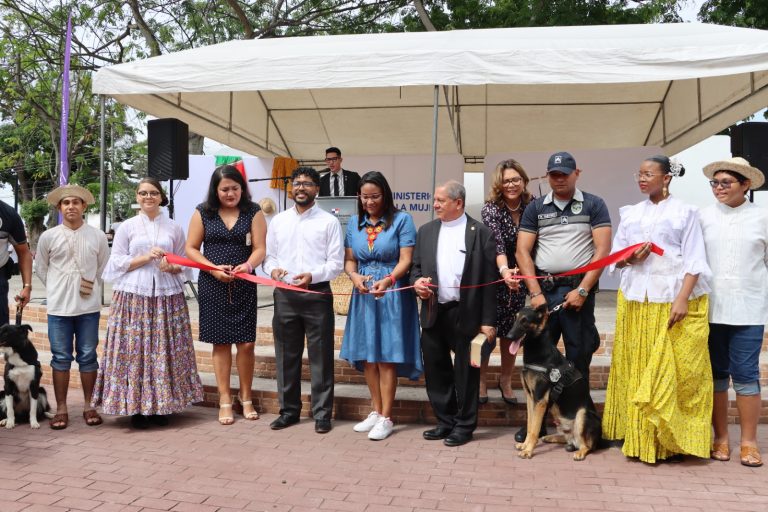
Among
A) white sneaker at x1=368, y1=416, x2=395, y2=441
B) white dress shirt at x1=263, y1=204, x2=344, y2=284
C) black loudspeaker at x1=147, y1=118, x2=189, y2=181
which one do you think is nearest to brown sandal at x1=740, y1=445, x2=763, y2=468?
white sneaker at x1=368, y1=416, x2=395, y2=441

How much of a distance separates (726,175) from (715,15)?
10345 mm

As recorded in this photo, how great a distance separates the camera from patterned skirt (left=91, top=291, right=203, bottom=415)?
5.01 metres

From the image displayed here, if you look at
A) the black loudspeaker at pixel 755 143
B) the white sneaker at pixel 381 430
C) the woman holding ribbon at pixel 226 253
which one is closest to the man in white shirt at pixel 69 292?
the woman holding ribbon at pixel 226 253

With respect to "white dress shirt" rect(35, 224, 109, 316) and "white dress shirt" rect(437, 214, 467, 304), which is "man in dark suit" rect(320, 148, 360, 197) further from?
"white dress shirt" rect(437, 214, 467, 304)

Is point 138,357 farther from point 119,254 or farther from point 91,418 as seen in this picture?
point 119,254

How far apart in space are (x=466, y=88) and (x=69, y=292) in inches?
271

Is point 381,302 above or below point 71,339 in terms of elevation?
above

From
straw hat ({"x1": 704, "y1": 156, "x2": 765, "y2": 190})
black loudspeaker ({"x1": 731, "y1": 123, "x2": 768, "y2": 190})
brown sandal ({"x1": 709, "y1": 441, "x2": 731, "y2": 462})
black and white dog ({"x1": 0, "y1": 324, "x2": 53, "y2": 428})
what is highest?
black loudspeaker ({"x1": 731, "y1": 123, "x2": 768, "y2": 190})

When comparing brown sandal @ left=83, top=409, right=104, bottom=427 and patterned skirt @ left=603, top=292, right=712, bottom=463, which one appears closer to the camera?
patterned skirt @ left=603, top=292, right=712, bottom=463

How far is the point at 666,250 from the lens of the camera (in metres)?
4.24

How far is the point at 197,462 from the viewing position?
432cm

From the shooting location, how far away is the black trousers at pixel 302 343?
5055 mm

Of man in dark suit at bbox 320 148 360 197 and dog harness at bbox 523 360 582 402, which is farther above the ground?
man in dark suit at bbox 320 148 360 197

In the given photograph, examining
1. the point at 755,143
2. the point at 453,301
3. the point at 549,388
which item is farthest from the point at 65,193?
the point at 755,143
